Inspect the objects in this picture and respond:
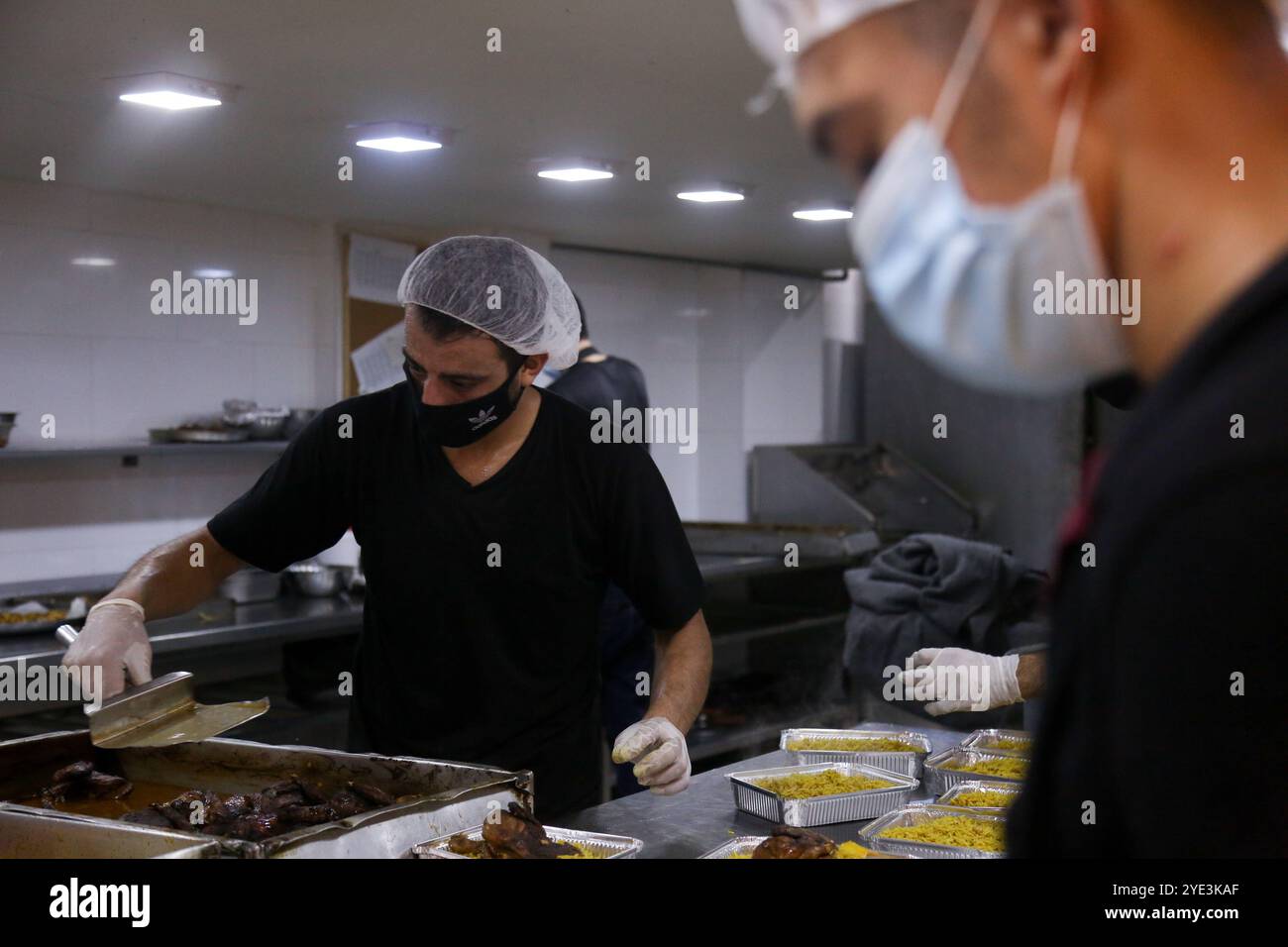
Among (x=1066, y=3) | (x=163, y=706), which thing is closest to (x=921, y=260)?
(x=1066, y=3)

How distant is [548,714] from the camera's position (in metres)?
2.44

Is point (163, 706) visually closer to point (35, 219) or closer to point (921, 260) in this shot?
point (921, 260)

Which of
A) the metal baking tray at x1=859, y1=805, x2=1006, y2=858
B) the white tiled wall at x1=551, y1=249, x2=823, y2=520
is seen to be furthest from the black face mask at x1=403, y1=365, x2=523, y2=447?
the white tiled wall at x1=551, y1=249, x2=823, y2=520

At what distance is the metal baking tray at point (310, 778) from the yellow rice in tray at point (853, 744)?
35.2 inches

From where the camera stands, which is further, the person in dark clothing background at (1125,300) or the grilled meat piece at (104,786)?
the grilled meat piece at (104,786)

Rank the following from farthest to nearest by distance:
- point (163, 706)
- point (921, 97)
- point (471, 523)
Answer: point (471, 523), point (163, 706), point (921, 97)

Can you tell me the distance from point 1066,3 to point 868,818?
184 centimetres

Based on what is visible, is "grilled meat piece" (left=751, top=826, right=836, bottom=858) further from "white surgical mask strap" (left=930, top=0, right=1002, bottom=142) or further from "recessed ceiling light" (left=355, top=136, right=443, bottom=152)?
"recessed ceiling light" (left=355, top=136, right=443, bottom=152)

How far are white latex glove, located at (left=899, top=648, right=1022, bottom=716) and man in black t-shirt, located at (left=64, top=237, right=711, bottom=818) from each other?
1.56 feet

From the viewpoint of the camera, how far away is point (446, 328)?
246 cm

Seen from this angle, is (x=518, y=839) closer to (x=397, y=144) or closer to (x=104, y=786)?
(x=104, y=786)

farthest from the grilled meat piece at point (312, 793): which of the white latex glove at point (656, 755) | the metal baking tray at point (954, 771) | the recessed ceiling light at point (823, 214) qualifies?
the recessed ceiling light at point (823, 214)

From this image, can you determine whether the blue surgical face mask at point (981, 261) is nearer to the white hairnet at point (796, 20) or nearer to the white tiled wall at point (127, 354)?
the white hairnet at point (796, 20)

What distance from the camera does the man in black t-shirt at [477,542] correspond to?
2.41 m
